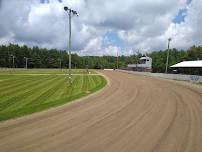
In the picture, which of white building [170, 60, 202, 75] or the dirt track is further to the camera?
white building [170, 60, 202, 75]

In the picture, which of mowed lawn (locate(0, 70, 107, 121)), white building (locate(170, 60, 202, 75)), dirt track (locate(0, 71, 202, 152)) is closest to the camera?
dirt track (locate(0, 71, 202, 152))

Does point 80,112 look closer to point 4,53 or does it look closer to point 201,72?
point 201,72

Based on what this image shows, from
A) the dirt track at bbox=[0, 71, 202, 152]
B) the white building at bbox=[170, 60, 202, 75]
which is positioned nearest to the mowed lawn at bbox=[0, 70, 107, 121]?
the dirt track at bbox=[0, 71, 202, 152]

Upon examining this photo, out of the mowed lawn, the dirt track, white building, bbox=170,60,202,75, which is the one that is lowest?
the mowed lawn

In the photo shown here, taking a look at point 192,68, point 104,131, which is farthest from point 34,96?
point 192,68

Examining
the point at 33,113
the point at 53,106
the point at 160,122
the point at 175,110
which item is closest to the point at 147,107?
the point at 175,110

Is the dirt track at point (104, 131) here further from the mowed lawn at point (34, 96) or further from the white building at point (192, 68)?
the white building at point (192, 68)

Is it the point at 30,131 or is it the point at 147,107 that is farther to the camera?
the point at 147,107

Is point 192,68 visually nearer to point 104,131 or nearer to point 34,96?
point 34,96

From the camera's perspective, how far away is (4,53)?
594ft

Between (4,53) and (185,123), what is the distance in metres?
184

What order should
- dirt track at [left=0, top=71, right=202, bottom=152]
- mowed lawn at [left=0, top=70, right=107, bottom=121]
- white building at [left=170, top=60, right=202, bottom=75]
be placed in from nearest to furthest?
dirt track at [left=0, top=71, right=202, bottom=152], mowed lawn at [left=0, top=70, right=107, bottom=121], white building at [left=170, top=60, right=202, bottom=75]

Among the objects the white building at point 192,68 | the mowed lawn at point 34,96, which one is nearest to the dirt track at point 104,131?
the mowed lawn at point 34,96

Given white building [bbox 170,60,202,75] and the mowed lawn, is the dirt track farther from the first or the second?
white building [bbox 170,60,202,75]
